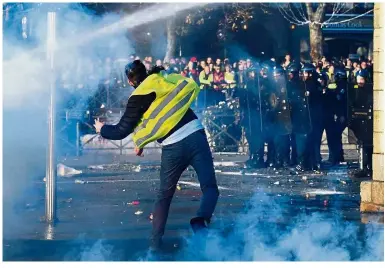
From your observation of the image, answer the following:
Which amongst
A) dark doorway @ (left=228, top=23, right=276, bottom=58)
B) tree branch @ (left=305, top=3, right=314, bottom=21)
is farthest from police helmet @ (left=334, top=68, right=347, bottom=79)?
tree branch @ (left=305, top=3, right=314, bottom=21)

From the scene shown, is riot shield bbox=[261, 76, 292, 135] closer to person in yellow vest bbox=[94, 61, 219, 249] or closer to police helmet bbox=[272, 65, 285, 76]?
police helmet bbox=[272, 65, 285, 76]

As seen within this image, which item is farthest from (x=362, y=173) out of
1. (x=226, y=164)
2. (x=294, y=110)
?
(x=226, y=164)

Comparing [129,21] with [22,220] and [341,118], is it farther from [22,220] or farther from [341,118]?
[22,220]

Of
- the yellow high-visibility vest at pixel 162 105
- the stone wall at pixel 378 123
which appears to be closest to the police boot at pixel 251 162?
the stone wall at pixel 378 123

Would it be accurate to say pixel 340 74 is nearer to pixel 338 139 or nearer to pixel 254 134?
pixel 338 139

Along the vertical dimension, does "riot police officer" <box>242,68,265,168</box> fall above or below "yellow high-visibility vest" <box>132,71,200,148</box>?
below

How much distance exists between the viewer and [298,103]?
16031mm

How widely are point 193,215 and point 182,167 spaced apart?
2.19m

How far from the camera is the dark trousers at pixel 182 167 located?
8062 millimetres

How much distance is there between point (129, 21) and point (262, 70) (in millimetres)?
8964

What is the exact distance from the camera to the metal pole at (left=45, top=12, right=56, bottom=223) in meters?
9.27

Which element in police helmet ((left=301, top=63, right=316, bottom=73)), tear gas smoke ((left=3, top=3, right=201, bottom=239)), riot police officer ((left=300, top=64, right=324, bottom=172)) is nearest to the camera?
tear gas smoke ((left=3, top=3, right=201, bottom=239))

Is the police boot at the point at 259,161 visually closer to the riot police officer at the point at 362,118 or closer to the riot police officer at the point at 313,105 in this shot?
the riot police officer at the point at 313,105

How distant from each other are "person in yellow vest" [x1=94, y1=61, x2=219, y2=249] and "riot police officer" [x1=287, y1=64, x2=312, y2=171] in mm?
7958
